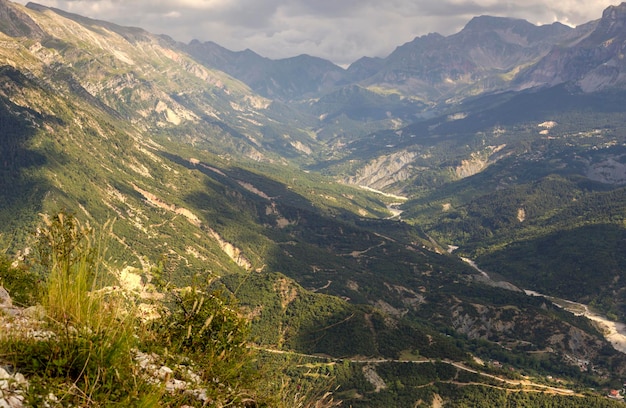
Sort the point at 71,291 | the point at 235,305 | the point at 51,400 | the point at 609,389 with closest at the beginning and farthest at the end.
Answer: the point at 51,400
the point at 71,291
the point at 235,305
the point at 609,389

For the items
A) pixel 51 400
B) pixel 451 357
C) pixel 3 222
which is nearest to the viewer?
pixel 51 400

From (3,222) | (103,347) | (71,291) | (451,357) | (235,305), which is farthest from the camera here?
(3,222)

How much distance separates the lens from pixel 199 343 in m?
12.1

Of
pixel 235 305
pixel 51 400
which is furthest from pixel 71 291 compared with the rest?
pixel 235 305

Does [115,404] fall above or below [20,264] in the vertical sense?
above

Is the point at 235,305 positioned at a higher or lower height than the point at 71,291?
lower

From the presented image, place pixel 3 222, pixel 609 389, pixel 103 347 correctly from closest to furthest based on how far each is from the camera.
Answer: pixel 103 347 < pixel 609 389 < pixel 3 222

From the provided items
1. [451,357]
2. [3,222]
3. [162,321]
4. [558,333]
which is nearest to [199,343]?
[162,321]

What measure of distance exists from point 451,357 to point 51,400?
123 meters

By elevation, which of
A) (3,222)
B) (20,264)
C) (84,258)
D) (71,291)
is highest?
(84,258)

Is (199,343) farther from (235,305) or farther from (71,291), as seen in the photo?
(71,291)

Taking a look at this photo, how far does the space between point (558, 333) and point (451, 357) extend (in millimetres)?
75985

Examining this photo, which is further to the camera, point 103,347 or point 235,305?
point 235,305

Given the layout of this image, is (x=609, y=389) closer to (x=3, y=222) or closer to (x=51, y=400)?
(x=51, y=400)
